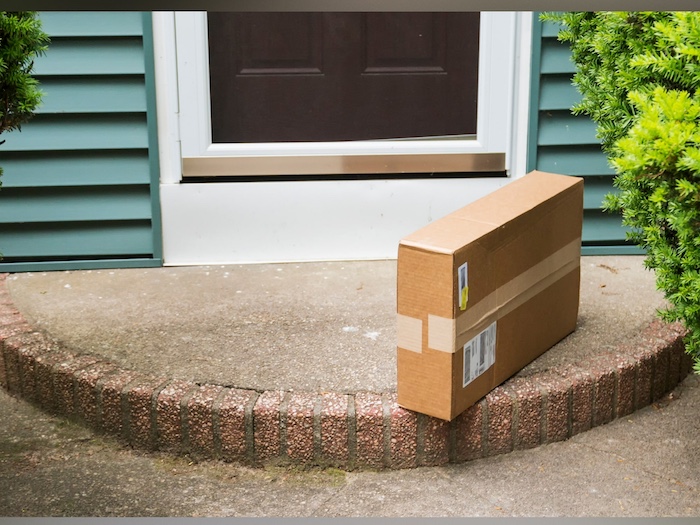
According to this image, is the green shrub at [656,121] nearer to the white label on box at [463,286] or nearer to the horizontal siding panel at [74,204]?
the white label on box at [463,286]

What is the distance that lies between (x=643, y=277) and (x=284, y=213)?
1.48 meters

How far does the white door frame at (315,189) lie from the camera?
3.49 meters

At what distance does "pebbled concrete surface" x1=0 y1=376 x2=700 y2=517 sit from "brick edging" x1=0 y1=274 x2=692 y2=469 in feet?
0.14

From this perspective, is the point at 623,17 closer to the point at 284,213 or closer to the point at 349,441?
the point at 349,441

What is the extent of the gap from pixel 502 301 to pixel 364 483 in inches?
25.3

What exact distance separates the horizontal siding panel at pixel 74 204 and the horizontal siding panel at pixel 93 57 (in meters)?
0.47

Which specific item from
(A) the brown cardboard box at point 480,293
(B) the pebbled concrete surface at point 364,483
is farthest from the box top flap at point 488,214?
(B) the pebbled concrete surface at point 364,483

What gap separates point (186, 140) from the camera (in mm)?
3502

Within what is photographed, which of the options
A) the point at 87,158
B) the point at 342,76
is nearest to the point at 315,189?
the point at 342,76

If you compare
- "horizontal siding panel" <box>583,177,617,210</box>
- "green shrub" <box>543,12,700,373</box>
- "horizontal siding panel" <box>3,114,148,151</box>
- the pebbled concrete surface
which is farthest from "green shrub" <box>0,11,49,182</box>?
"horizontal siding panel" <box>583,177,617,210</box>

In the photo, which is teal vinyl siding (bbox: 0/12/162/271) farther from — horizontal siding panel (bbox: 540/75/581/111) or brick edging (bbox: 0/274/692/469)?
horizontal siding panel (bbox: 540/75/581/111)

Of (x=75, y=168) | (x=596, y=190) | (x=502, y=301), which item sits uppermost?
(x=75, y=168)

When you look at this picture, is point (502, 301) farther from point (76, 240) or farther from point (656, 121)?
point (76, 240)

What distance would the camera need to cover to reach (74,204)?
352 cm
